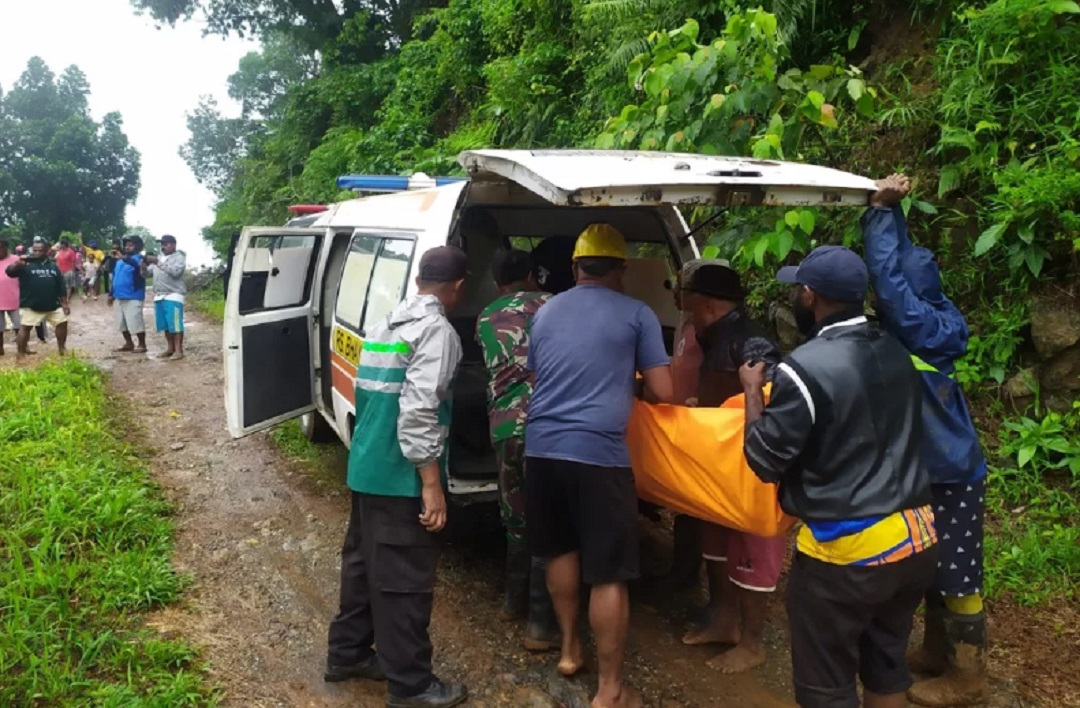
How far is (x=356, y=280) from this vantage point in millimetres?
4977

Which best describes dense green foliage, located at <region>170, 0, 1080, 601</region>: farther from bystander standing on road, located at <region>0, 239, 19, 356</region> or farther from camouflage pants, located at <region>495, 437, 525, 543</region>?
bystander standing on road, located at <region>0, 239, 19, 356</region>

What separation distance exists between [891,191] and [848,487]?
113 centimetres

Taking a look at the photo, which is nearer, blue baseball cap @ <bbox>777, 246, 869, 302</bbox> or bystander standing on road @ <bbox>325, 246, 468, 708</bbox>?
blue baseball cap @ <bbox>777, 246, 869, 302</bbox>

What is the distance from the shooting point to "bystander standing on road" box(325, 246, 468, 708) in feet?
9.83

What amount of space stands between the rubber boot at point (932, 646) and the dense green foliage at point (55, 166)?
116 ft

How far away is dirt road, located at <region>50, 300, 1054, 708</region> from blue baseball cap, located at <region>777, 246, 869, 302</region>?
1.77 metres

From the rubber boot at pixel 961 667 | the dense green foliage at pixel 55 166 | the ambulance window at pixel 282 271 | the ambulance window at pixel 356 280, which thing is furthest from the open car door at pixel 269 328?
the dense green foliage at pixel 55 166

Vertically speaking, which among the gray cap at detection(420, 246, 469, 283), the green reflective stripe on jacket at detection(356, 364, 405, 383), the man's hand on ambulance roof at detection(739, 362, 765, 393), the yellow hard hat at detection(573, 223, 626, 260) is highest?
the yellow hard hat at detection(573, 223, 626, 260)

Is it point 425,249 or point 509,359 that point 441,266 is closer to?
point 509,359

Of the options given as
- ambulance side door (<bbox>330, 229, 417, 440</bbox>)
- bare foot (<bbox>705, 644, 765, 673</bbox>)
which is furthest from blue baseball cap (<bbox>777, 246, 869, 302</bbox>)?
ambulance side door (<bbox>330, 229, 417, 440</bbox>)

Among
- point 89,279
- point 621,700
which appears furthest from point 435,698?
point 89,279

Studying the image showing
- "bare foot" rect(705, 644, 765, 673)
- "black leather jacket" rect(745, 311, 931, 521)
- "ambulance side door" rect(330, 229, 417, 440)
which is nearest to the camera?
"black leather jacket" rect(745, 311, 931, 521)

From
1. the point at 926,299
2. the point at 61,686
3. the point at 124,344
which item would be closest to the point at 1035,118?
the point at 926,299

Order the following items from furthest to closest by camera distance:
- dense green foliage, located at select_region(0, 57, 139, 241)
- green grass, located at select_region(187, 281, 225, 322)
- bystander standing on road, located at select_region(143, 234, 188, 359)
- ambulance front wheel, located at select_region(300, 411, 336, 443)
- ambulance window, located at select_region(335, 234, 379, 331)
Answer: dense green foliage, located at select_region(0, 57, 139, 241), green grass, located at select_region(187, 281, 225, 322), bystander standing on road, located at select_region(143, 234, 188, 359), ambulance front wheel, located at select_region(300, 411, 336, 443), ambulance window, located at select_region(335, 234, 379, 331)
